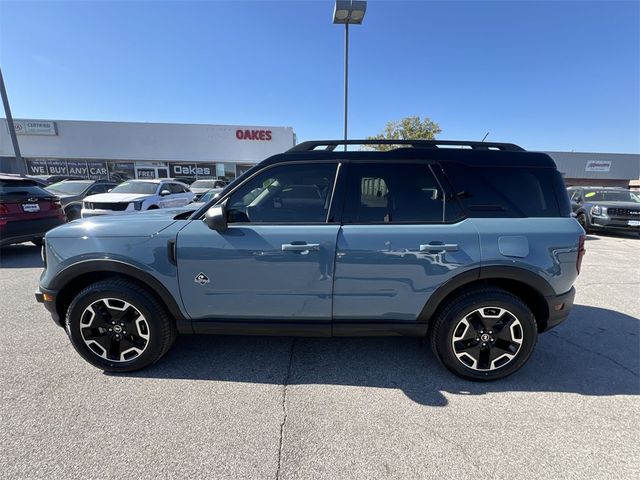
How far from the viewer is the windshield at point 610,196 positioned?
1068 cm

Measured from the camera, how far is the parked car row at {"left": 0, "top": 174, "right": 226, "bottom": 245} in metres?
5.95

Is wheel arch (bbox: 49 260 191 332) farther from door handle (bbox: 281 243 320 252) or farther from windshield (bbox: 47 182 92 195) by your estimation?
windshield (bbox: 47 182 92 195)

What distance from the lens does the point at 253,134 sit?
81.9ft

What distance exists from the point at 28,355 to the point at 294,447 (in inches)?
109

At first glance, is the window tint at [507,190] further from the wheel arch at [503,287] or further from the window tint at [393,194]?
the wheel arch at [503,287]

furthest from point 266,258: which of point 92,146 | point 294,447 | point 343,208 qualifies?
point 92,146

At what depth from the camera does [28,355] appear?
2.82 meters

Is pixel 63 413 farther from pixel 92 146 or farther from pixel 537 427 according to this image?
pixel 92 146

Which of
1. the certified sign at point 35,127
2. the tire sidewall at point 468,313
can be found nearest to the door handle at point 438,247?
the tire sidewall at point 468,313

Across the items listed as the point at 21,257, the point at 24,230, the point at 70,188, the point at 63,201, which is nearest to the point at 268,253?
the point at 24,230

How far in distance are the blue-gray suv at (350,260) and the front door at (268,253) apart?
0.01 m

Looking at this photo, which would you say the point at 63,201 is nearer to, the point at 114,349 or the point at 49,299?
the point at 49,299

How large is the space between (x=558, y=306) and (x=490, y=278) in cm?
63

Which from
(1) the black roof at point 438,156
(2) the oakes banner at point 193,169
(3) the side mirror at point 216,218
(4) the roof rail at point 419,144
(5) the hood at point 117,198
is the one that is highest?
(2) the oakes banner at point 193,169
